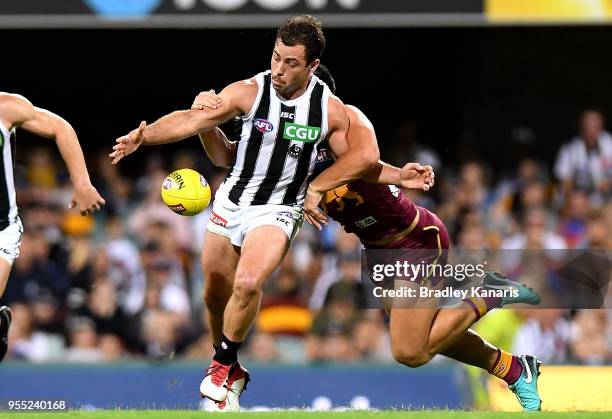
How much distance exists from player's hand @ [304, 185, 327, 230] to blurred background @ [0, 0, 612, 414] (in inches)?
124

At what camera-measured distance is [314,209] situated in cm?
773

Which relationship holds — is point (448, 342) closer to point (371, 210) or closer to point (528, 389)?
point (528, 389)

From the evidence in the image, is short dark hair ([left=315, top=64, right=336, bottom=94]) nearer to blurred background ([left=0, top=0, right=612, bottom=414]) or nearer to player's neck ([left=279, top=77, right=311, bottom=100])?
player's neck ([left=279, top=77, right=311, bottom=100])

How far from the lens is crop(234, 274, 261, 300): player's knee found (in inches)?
297

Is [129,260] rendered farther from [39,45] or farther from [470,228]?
[39,45]

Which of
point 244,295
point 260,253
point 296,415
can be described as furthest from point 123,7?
point 296,415

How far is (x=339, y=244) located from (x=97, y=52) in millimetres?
5285

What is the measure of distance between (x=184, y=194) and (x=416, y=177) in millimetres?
1404

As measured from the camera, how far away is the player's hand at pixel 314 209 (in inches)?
304

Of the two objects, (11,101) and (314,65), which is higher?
(314,65)

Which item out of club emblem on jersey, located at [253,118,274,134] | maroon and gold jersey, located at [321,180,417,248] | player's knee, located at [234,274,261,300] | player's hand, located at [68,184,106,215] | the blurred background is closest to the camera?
player's hand, located at [68,184,106,215]

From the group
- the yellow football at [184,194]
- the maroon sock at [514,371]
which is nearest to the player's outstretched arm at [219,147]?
the yellow football at [184,194]

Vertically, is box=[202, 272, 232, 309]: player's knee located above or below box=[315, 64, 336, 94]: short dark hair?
below

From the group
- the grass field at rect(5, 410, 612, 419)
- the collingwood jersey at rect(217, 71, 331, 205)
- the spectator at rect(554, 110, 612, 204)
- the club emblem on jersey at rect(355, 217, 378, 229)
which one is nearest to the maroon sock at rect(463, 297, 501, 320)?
the club emblem on jersey at rect(355, 217, 378, 229)
